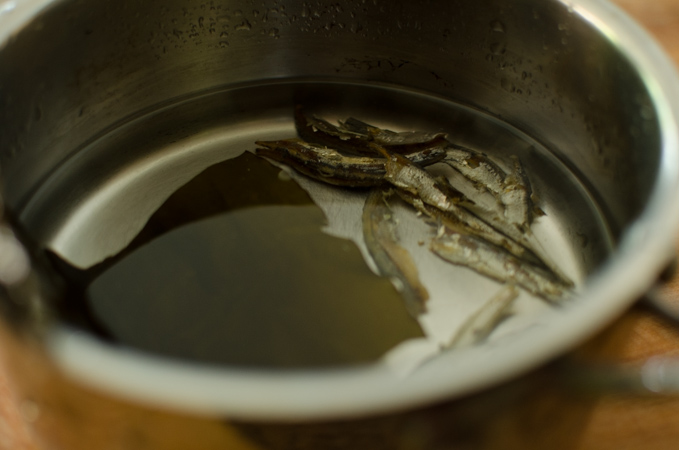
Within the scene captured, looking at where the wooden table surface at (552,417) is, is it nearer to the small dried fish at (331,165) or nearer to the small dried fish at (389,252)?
the small dried fish at (389,252)

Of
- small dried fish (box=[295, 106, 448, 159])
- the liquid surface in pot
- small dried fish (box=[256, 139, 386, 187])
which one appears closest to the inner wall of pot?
the liquid surface in pot

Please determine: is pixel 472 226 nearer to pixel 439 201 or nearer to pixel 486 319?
pixel 439 201

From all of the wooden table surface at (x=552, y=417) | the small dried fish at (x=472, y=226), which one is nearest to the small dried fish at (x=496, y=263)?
the small dried fish at (x=472, y=226)

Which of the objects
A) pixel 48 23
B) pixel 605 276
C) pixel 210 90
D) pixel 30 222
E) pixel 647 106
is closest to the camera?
pixel 605 276

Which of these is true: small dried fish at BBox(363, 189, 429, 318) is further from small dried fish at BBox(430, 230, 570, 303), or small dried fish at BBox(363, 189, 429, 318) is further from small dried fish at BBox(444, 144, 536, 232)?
small dried fish at BBox(444, 144, 536, 232)

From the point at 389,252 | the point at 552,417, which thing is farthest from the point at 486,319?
the point at 552,417

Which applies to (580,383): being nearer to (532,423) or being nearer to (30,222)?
(532,423)

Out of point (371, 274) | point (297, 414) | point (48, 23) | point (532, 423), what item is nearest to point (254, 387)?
point (297, 414)
